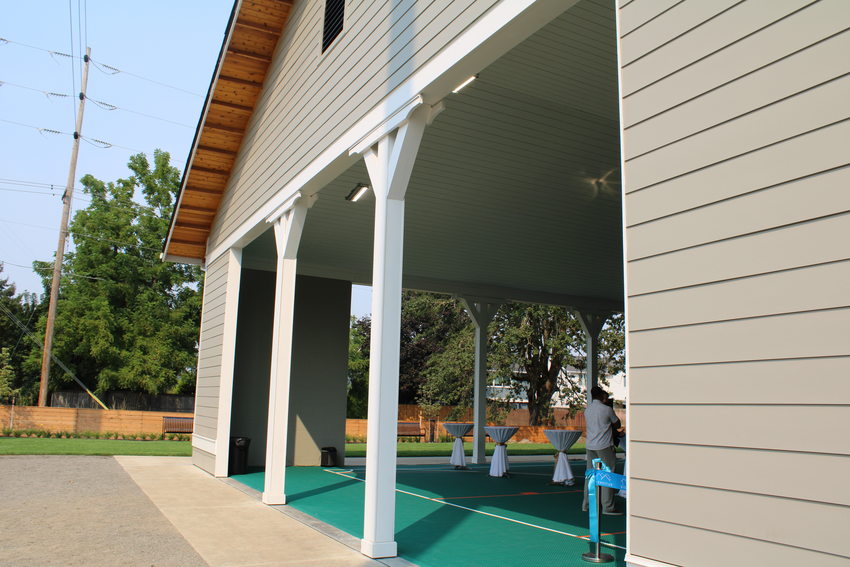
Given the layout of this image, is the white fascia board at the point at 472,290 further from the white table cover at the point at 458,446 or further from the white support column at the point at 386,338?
the white support column at the point at 386,338

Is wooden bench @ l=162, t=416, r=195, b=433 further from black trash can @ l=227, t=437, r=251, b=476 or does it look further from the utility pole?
black trash can @ l=227, t=437, r=251, b=476

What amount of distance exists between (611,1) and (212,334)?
8.69m

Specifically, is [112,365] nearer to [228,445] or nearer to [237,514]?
[228,445]

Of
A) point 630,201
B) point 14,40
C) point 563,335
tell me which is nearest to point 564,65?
point 630,201

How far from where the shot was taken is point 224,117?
10102 mm

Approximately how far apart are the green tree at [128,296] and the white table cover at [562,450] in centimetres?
2311

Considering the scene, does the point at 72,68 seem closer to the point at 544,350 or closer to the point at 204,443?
the point at 544,350

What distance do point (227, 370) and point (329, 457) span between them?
3.12 meters

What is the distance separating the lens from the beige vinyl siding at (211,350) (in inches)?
419

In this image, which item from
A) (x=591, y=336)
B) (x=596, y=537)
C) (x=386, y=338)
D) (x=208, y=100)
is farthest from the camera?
(x=591, y=336)

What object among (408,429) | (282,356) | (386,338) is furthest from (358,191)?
(408,429)

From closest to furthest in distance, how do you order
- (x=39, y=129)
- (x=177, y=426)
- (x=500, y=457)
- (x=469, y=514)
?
(x=469, y=514), (x=500, y=457), (x=177, y=426), (x=39, y=129)

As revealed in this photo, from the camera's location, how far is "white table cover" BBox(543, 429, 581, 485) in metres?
10.2

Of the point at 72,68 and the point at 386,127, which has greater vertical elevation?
the point at 72,68
